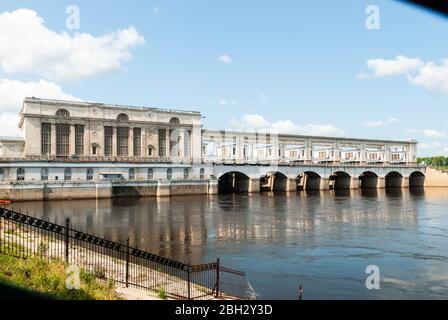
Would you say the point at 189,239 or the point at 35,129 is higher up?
the point at 35,129

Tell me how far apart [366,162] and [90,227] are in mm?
89826

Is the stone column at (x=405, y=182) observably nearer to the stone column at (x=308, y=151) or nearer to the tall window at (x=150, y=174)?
the stone column at (x=308, y=151)

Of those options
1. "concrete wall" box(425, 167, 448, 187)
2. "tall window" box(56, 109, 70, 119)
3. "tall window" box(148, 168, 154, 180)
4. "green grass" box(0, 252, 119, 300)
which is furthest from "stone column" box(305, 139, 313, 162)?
"green grass" box(0, 252, 119, 300)

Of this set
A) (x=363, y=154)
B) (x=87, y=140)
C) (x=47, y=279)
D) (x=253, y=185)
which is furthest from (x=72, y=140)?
(x=363, y=154)

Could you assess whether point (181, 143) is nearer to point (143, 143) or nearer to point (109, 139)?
point (143, 143)

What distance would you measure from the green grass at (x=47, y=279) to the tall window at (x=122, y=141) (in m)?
70.0

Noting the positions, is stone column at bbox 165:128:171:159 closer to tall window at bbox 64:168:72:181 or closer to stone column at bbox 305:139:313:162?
tall window at bbox 64:168:72:181

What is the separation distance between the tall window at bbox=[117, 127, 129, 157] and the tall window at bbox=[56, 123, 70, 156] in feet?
32.7

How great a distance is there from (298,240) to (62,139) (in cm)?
5799
